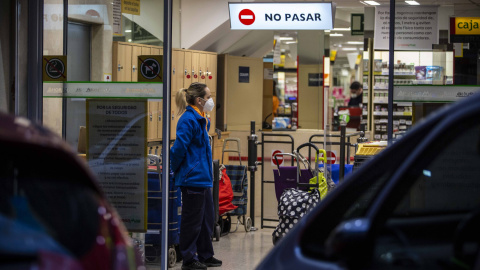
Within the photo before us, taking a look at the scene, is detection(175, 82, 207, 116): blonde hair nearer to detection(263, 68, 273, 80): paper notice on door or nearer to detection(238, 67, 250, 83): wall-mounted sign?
detection(238, 67, 250, 83): wall-mounted sign

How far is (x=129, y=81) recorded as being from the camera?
5590 millimetres

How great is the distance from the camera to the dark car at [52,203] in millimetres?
2051

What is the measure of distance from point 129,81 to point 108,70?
1.19 ft

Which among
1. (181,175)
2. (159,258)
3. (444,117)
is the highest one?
(444,117)

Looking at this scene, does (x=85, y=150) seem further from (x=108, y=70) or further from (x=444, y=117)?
(x=444, y=117)

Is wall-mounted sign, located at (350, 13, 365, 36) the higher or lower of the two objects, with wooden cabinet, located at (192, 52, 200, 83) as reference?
higher

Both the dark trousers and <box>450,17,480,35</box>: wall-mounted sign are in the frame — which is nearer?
<box>450,17,480,35</box>: wall-mounted sign

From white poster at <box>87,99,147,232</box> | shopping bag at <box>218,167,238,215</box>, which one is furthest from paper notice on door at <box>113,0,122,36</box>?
shopping bag at <box>218,167,238,215</box>

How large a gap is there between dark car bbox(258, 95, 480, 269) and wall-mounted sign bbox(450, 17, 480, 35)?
3163mm

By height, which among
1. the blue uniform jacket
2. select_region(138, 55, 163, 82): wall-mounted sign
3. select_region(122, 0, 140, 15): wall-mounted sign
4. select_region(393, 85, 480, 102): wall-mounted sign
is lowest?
the blue uniform jacket

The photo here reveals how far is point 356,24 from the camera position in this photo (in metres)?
14.5

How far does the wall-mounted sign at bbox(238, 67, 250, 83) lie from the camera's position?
40.2 ft

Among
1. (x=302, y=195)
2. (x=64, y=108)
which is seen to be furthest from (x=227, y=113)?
(x=64, y=108)

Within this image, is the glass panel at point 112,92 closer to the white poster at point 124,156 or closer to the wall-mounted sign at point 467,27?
the white poster at point 124,156
